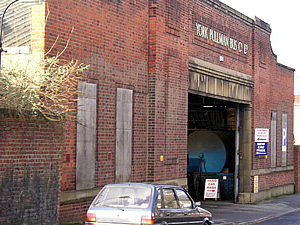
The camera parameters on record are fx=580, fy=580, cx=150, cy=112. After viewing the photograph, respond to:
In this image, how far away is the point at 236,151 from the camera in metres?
25.7

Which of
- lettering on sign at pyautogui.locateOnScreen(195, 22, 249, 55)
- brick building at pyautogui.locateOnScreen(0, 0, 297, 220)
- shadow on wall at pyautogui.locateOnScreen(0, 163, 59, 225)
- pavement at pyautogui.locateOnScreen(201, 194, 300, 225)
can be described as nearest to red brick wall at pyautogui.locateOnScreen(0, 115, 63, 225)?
shadow on wall at pyautogui.locateOnScreen(0, 163, 59, 225)

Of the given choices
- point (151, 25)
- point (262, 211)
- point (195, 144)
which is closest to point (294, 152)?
point (195, 144)

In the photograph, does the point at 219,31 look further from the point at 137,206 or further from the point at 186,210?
the point at 137,206

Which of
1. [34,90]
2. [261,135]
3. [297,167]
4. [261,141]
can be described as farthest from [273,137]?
[34,90]

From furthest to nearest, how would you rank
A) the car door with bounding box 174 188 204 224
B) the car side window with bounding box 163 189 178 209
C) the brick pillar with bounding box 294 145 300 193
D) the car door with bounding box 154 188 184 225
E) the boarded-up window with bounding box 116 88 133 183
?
the brick pillar with bounding box 294 145 300 193 < the boarded-up window with bounding box 116 88 133 183 < the car door with bounding box 174 188 204 224 < the car side window with bounding box 163 189 178 209 < the car door with bounding box 154 188 184 225

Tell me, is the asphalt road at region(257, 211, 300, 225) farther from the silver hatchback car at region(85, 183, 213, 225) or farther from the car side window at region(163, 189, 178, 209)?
the car side window at region(163, 189, 178, 209)

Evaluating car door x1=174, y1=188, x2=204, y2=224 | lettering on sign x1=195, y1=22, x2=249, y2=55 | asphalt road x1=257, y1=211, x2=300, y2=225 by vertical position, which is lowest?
asphalt road x1=257, y1=211, x2=300, y2=225

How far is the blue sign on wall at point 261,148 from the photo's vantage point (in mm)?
26016

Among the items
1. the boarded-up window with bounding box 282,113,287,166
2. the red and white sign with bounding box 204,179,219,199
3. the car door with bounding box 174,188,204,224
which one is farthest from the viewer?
the boarded-up window with bounding box 282,113,287,166

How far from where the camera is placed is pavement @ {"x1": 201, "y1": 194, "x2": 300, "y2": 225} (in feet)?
64.7

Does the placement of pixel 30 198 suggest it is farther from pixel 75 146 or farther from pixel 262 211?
pixel 262 211

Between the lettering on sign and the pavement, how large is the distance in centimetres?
654

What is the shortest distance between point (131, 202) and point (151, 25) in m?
8.44

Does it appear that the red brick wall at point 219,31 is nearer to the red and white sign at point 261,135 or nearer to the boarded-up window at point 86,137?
the red and white sign at point 261,135
